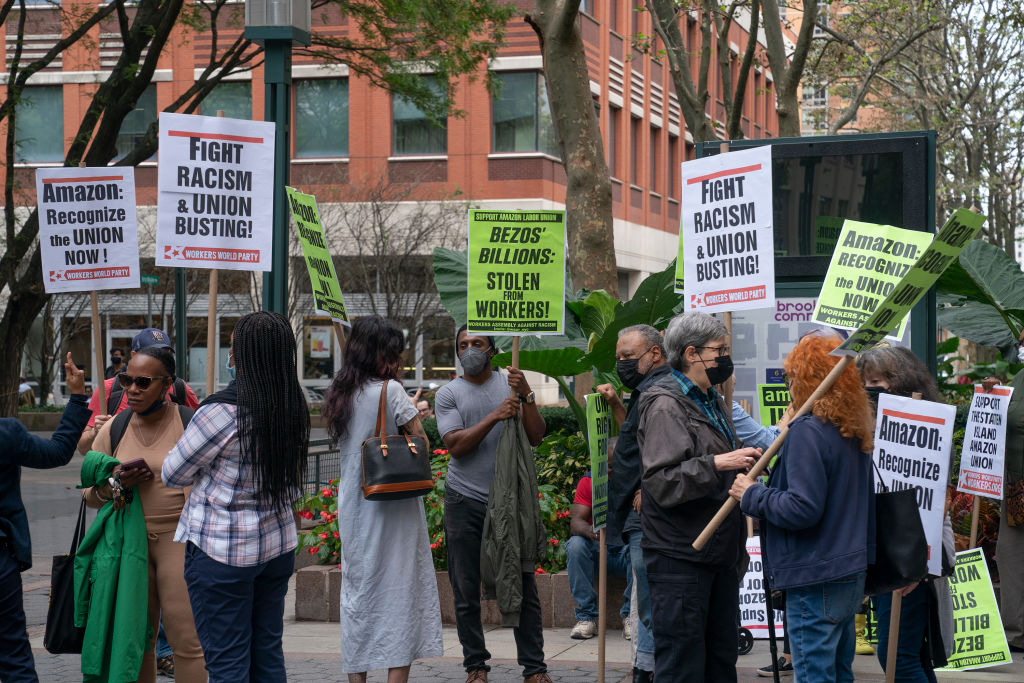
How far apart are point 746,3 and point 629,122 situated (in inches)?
807

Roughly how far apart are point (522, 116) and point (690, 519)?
95.9ft

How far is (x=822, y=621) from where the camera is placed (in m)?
4.77

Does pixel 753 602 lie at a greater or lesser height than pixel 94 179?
lesser

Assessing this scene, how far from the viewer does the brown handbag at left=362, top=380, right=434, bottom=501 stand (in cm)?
583

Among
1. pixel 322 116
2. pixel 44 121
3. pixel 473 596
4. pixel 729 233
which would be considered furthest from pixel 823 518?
pixel 44 121

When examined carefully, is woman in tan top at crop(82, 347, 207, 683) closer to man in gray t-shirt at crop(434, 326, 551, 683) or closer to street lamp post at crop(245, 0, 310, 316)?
man in gray t-shirt at crop(434, 326, 551, 683)

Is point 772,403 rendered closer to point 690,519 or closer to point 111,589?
point 690,519

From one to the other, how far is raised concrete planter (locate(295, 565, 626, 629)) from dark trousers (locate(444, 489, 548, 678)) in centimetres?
158

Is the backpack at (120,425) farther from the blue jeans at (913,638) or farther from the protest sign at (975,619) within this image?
the protest sign at (975,619)

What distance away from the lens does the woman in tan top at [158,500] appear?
562 centimetres

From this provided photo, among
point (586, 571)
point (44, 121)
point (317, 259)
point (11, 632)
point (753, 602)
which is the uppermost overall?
point (44, 121)

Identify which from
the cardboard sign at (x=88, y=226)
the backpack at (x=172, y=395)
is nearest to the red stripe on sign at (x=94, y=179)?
the cardboard sign at (x=88, y=226)

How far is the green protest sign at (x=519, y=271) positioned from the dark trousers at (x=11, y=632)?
2.63 m

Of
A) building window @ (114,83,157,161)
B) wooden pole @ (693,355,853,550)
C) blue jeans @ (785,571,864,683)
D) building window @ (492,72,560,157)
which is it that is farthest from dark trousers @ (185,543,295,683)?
building window @ (114,83,157,161)
